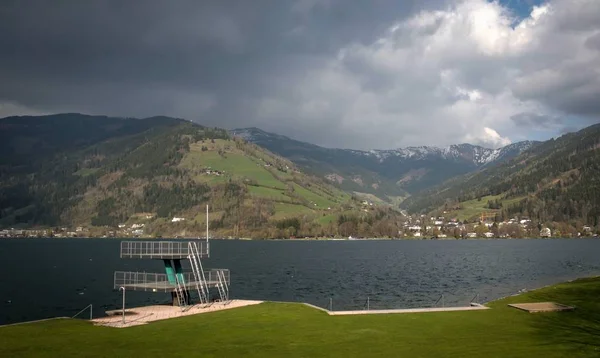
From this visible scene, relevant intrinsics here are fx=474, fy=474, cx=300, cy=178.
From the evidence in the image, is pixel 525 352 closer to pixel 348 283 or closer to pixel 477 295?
pixel 477 295

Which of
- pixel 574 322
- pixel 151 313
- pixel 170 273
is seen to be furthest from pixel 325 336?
pixel 170 273

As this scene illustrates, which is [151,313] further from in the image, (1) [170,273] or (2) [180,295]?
(1) [170,273]

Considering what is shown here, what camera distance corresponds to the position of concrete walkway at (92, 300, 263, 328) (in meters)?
36.9

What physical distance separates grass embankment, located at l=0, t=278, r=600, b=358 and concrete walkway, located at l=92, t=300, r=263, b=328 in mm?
1981

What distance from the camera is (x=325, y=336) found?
28.5 m

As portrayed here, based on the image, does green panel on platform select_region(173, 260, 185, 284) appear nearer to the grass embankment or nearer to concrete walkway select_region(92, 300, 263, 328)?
concrete walkway select_region(92, 300, 263, 328)

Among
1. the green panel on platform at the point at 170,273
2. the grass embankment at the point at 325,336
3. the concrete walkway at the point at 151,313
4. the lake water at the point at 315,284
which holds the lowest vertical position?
the lake water at the point at 315,284

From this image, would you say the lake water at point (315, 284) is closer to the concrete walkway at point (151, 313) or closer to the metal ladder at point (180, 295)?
the metal ladder at point (180, 295)

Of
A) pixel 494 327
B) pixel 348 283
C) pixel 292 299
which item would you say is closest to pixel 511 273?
pixel 348 283

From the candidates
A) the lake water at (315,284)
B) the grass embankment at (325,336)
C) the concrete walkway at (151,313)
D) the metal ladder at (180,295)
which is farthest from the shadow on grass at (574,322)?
the metal ladder at (180,295)

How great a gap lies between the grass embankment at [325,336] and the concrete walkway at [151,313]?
1981 millimetres

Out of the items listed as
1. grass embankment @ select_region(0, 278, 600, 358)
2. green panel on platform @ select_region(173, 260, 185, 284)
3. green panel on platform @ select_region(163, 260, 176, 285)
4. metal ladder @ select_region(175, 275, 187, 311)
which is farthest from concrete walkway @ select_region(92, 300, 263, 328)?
green panel on platform @ select_region(173, 260, 185, 284)

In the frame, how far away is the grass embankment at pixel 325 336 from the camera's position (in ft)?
79.5

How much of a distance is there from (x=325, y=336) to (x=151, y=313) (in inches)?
812
